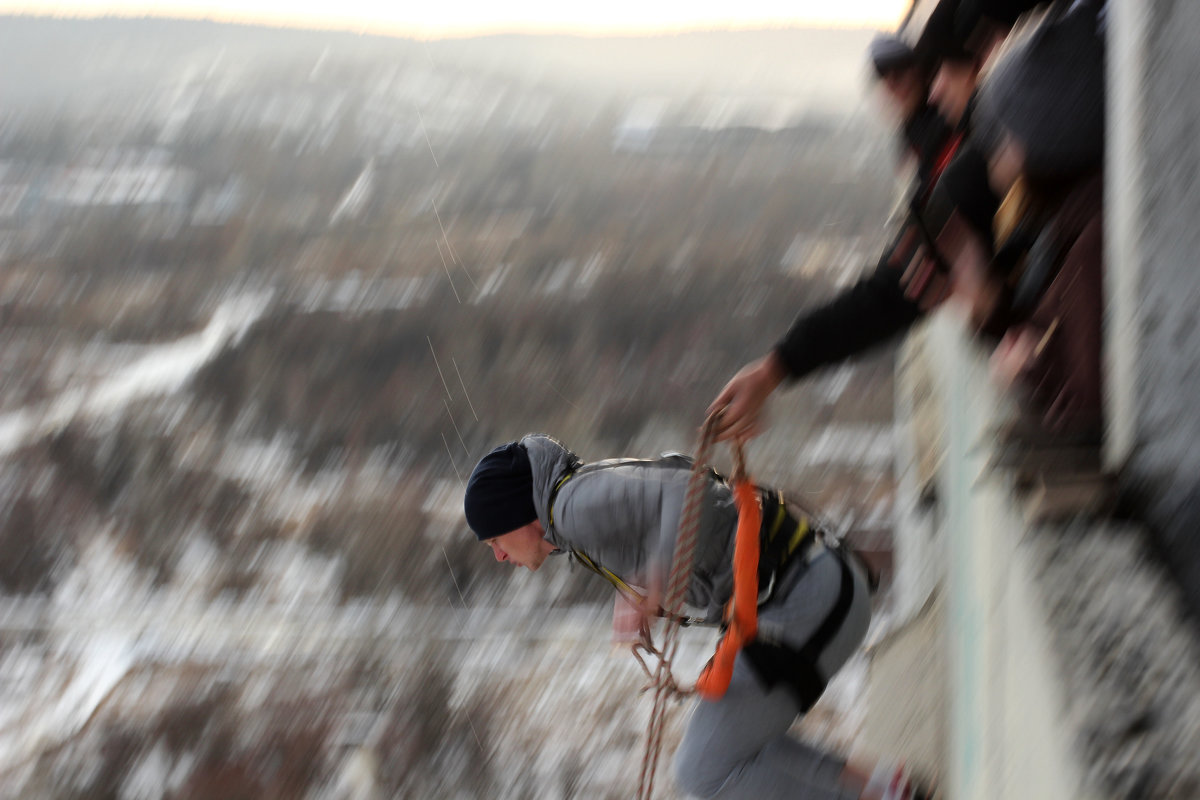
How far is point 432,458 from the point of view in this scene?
940 cm

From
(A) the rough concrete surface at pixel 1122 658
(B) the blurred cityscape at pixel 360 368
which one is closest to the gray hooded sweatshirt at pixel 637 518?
(A) the rough concrete surface at pixel 1122 658

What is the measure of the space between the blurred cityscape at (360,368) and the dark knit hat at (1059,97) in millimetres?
3362

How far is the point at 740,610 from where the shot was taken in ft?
6.02

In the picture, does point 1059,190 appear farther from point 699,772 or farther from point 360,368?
point 360,368

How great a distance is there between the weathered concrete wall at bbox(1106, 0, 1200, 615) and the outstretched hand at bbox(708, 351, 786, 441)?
0.78m

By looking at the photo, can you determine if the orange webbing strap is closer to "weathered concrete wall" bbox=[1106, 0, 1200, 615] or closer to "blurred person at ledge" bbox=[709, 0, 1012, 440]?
"blurred person at ledge" bbox=[709, 0, 1012, 440]

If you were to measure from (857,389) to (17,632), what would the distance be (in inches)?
291

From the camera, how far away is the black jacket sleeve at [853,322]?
1.86 meters

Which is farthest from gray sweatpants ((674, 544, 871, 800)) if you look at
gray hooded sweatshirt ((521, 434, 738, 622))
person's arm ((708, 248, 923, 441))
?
person's arm ((708, 248, 923, 441))

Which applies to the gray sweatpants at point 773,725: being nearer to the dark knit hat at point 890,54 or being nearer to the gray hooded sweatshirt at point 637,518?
the gray hooded sweatshirt at point 637,518

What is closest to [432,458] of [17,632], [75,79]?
[17,632]

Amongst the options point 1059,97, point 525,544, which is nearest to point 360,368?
point 525,544

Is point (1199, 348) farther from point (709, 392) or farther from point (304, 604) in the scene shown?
point (709, 392)

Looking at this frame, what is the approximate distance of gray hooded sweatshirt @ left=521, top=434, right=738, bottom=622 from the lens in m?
1.92
